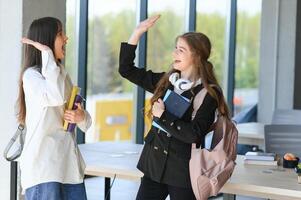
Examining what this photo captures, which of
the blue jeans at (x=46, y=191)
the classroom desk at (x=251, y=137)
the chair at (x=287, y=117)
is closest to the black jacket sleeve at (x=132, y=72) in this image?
the blue jeans at (x=46, y=191)

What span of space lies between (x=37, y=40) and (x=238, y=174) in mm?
1258

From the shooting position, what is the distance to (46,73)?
2633 millimetres

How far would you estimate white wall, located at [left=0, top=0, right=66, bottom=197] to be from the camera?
12.4 feet

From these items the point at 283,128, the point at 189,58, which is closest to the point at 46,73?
the point at 189,58

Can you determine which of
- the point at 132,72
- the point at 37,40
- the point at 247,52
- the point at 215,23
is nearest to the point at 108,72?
the point at 215,23

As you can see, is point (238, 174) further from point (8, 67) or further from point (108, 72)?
point (108, 72)

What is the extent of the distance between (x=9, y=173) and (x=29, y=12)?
1.02 metres

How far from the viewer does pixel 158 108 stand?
8.98 ft

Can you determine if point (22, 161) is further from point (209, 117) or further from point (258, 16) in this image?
point (258, 16)

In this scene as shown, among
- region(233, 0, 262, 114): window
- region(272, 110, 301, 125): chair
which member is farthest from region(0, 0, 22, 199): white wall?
region(233, 0, 262, 114): window

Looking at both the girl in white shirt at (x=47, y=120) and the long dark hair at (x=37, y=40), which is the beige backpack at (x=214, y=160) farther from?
the long dark hair at (x=37, y=40)

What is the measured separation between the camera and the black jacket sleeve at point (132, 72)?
297 cm

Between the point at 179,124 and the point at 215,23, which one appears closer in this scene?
the point at 179,124

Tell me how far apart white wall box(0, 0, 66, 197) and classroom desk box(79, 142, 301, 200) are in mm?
519
